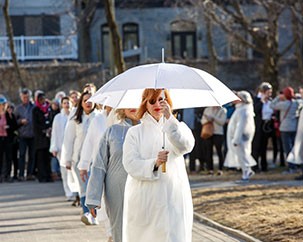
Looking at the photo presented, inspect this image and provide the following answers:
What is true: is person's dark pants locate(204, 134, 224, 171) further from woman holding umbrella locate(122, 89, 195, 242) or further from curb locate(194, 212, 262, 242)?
woman holding umbrella locate(122, 89, 195, 242)

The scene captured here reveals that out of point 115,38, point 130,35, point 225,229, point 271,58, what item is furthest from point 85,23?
point 225,229

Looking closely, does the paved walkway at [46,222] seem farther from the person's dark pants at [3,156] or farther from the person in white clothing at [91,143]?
the person's dark pants at [3,156]

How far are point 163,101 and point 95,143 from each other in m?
4.19

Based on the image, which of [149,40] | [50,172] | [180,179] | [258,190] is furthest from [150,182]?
[149,40]

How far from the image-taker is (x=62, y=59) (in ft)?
157

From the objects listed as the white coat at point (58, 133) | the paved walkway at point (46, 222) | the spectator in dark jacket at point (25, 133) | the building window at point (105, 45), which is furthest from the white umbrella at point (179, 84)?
the building window at point (105, 45)

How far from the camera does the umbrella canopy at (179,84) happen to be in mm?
9422

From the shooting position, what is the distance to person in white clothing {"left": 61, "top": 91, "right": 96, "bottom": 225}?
15156 mm

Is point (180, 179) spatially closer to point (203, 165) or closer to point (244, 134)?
point (244, 134)

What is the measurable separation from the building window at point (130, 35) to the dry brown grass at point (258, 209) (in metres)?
32.2

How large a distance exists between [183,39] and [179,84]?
142 feet

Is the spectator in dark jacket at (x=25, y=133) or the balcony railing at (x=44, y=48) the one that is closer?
the spectator in dark jacket at (x=25, y=133)

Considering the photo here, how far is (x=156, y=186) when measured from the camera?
30.7ft

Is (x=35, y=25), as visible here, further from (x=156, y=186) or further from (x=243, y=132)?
(x=156, y=186)
